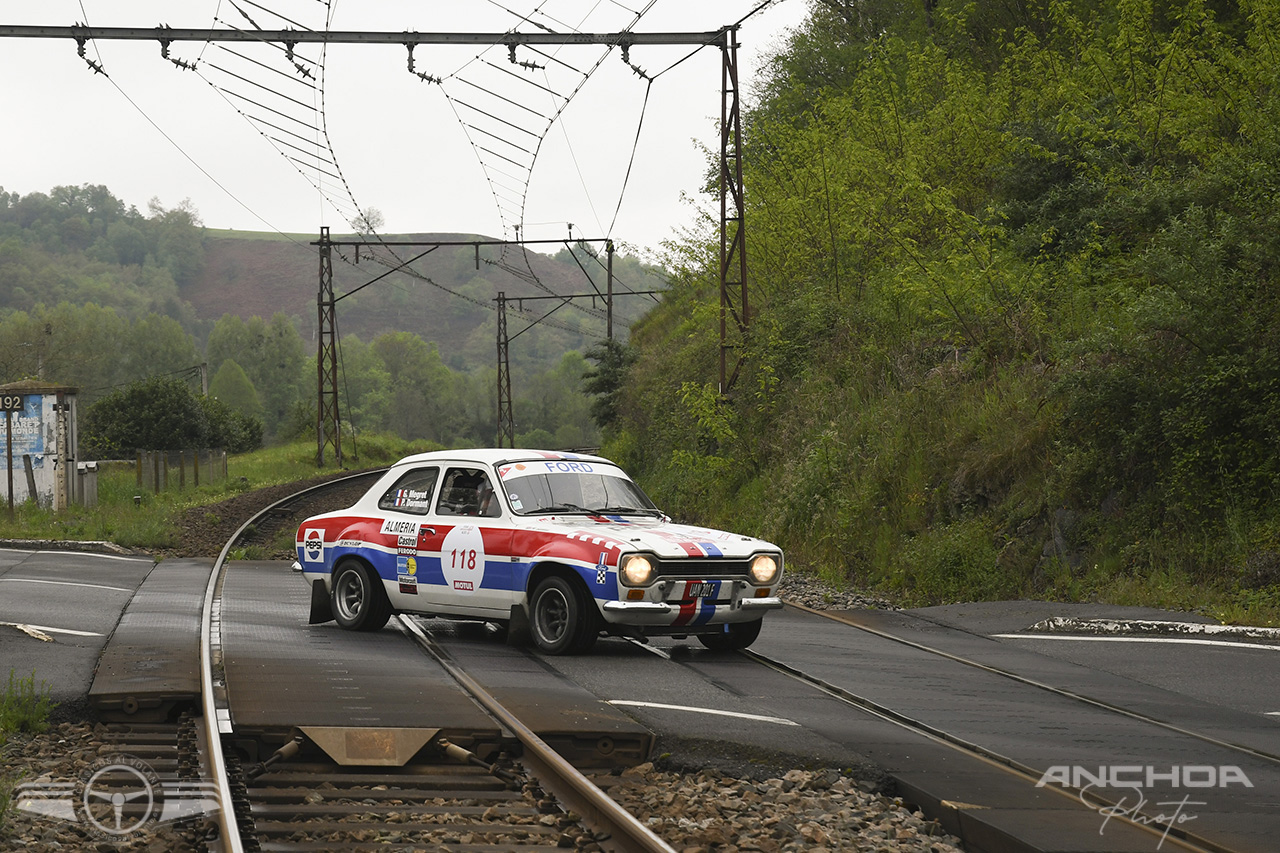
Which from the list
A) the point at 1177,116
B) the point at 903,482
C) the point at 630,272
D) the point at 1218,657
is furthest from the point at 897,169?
the point at 630,272

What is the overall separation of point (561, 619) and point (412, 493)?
2.34 metres

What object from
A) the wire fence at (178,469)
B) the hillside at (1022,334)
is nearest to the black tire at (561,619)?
the hillside at (1022,334)

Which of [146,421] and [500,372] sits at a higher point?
[500,372]

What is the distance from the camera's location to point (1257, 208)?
15.7m

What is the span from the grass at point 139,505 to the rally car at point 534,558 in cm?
1440

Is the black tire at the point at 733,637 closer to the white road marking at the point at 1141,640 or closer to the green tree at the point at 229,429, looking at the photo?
the white road marking at the point at 1141,640

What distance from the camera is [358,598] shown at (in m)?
12.7

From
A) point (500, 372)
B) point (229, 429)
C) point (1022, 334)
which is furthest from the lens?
point (229, 429)

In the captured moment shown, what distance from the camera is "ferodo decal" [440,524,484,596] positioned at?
37.8ft

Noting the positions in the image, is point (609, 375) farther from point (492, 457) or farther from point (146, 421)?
point (492, 457)

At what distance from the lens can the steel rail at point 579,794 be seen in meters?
5.58

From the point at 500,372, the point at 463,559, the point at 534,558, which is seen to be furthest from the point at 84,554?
the point at 500,372

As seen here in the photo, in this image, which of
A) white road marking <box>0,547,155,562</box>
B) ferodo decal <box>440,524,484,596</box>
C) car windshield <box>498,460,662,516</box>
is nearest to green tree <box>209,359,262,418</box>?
white road marking <box>0,547,155,562</box>

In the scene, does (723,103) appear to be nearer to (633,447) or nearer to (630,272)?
(633,447)
